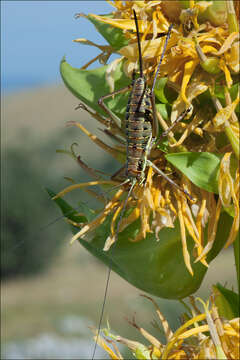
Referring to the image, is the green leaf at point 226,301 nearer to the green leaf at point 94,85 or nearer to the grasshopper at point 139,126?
the grasshopper at point 139,126

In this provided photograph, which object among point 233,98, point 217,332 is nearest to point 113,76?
point 233,98

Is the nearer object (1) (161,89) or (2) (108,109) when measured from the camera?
(1) (161,89)

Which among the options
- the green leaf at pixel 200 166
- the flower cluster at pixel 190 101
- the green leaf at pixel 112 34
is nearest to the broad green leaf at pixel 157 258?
the flower cluster at pixel 190 101

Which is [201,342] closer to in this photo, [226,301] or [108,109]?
[226,301]

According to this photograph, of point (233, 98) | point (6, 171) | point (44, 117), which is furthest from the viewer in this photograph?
point (44, 117)

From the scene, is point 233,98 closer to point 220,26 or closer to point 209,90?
point 209,90

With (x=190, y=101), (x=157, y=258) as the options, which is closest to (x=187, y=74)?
(x=190, y=101)

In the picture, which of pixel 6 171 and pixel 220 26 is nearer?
pixel 220 26
